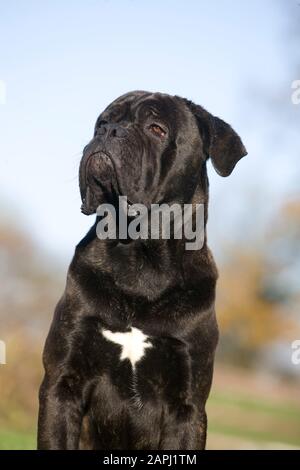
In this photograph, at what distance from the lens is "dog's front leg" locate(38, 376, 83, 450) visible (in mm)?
3906

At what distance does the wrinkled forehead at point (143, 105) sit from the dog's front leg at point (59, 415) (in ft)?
4.50

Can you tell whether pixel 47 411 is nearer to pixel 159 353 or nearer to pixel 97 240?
pixel 159 353

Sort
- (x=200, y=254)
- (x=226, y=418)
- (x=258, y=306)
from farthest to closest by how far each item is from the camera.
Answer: (x=258, y=306) < (x=226, y=418) < (x=200, y=254)

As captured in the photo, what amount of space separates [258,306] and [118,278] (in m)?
20.7

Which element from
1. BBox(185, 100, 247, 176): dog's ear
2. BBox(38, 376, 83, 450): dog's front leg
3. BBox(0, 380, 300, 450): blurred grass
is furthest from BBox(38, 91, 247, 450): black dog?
BBox(0, 380, 300, 450): blurred grass

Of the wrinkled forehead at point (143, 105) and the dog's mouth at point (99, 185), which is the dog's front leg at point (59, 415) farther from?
the wrinkled forehead at point (143, 105)

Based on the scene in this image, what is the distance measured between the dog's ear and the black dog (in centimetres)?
13

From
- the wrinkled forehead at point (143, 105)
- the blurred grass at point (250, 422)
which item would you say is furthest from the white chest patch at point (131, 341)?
the blurred grass at point (250, 422)

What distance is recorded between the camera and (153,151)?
4.07 meters

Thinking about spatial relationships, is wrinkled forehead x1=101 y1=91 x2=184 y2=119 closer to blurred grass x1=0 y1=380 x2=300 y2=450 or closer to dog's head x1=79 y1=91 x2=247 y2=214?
dog's head x1=79 y1=91 x2=247 y2=214

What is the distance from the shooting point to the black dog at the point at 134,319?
3953mm

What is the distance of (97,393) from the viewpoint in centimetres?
403

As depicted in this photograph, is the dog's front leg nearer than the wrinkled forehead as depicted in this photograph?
Yes
